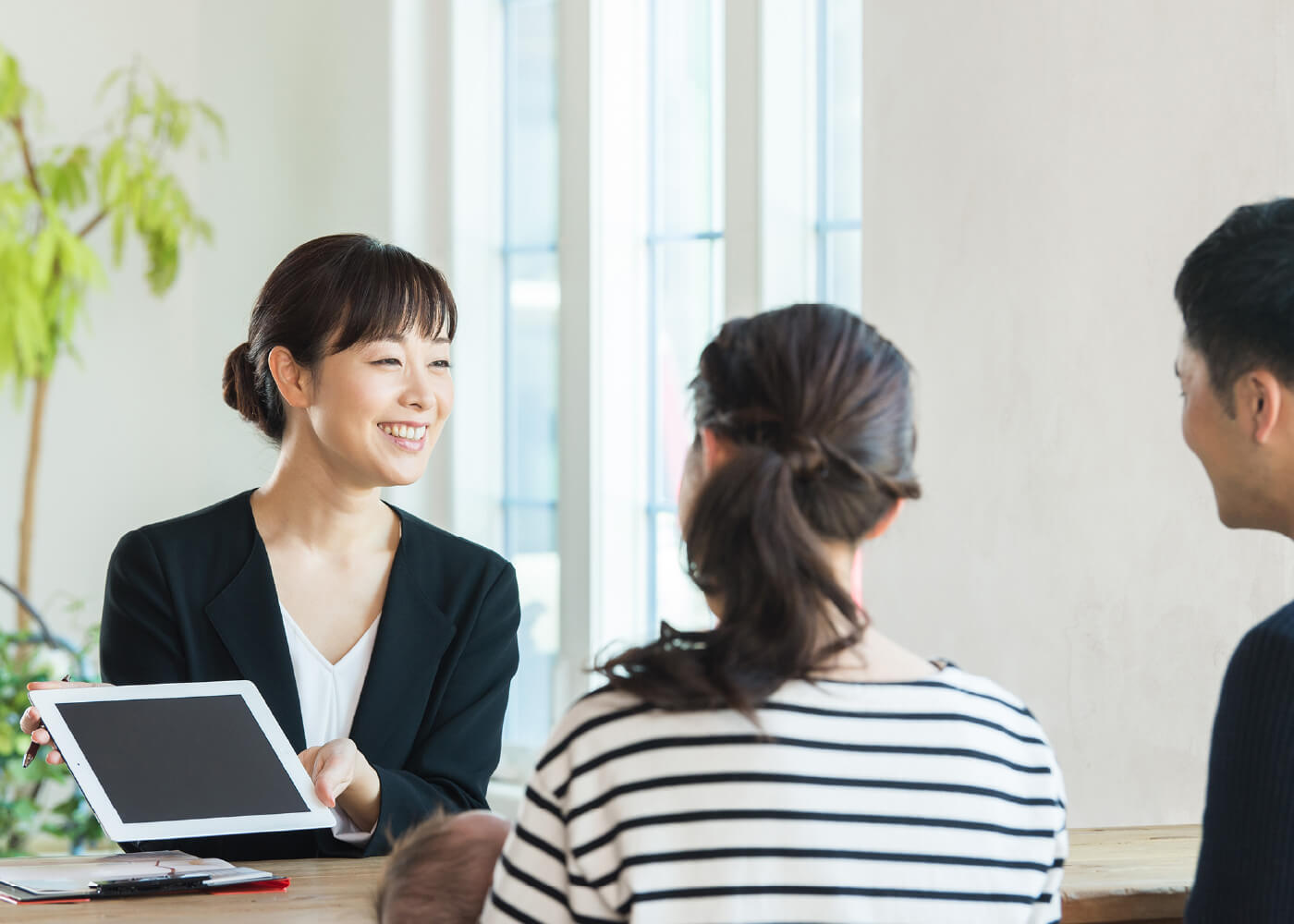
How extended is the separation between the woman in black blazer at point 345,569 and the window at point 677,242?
1.58 meters

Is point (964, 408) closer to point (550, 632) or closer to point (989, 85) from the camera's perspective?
point (989, 85)

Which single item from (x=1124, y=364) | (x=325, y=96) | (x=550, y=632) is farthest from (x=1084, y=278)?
(x=325, y=96)

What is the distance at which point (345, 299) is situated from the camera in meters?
1.93

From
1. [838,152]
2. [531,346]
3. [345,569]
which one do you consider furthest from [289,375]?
[531,346]

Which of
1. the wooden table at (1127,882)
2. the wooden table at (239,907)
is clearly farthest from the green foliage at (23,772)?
the wooden table at (1127,882)

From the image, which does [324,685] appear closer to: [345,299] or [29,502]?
[345,299]

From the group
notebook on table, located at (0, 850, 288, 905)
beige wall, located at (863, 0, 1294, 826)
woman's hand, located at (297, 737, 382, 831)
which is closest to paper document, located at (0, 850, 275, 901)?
notebook on table, located at (0, 850, 288, 905)

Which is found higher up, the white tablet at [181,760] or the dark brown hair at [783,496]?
the dark brown hair at [783,496]

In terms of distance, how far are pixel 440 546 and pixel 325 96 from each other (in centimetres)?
252

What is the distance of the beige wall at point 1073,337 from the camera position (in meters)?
2.25

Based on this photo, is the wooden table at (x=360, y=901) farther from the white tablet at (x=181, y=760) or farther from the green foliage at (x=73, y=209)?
the green foliage at (x=73, y=209)

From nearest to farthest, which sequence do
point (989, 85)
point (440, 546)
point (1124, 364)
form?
point (440, 546) < point (1124, 364) < point (989, 85)

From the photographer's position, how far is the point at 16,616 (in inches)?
158

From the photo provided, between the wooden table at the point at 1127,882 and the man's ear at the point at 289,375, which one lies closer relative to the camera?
the wooden table at the point at 1127,882
